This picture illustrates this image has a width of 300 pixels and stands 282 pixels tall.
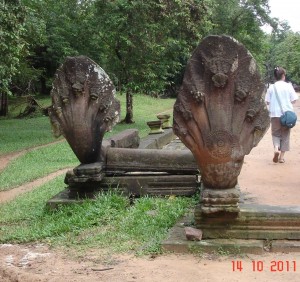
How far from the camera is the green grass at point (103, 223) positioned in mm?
4969

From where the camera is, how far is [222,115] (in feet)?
15.4

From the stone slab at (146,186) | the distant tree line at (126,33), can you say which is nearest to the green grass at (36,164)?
the distant tree line at (126,33)

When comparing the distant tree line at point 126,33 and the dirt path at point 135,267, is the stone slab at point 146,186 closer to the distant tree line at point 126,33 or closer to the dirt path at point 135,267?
the dirt path at point 135,267

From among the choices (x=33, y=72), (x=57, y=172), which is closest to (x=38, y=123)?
(x=33, y=72)

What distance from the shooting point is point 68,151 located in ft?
46.4

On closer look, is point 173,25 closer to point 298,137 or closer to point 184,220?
point 298,137

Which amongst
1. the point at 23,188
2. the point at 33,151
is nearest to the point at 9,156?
the point at 33,151

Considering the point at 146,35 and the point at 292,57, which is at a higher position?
the point at 146,35

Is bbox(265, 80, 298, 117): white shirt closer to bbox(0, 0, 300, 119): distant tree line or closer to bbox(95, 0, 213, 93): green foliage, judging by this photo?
bbox(0, 0, 300, 119): distant tree line

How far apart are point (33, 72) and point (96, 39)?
5.84 m

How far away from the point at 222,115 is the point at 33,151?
1073 centimetres

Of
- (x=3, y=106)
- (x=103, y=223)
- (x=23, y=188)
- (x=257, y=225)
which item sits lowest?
(x=23, y=188)

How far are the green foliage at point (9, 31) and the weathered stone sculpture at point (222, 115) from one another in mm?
9600
